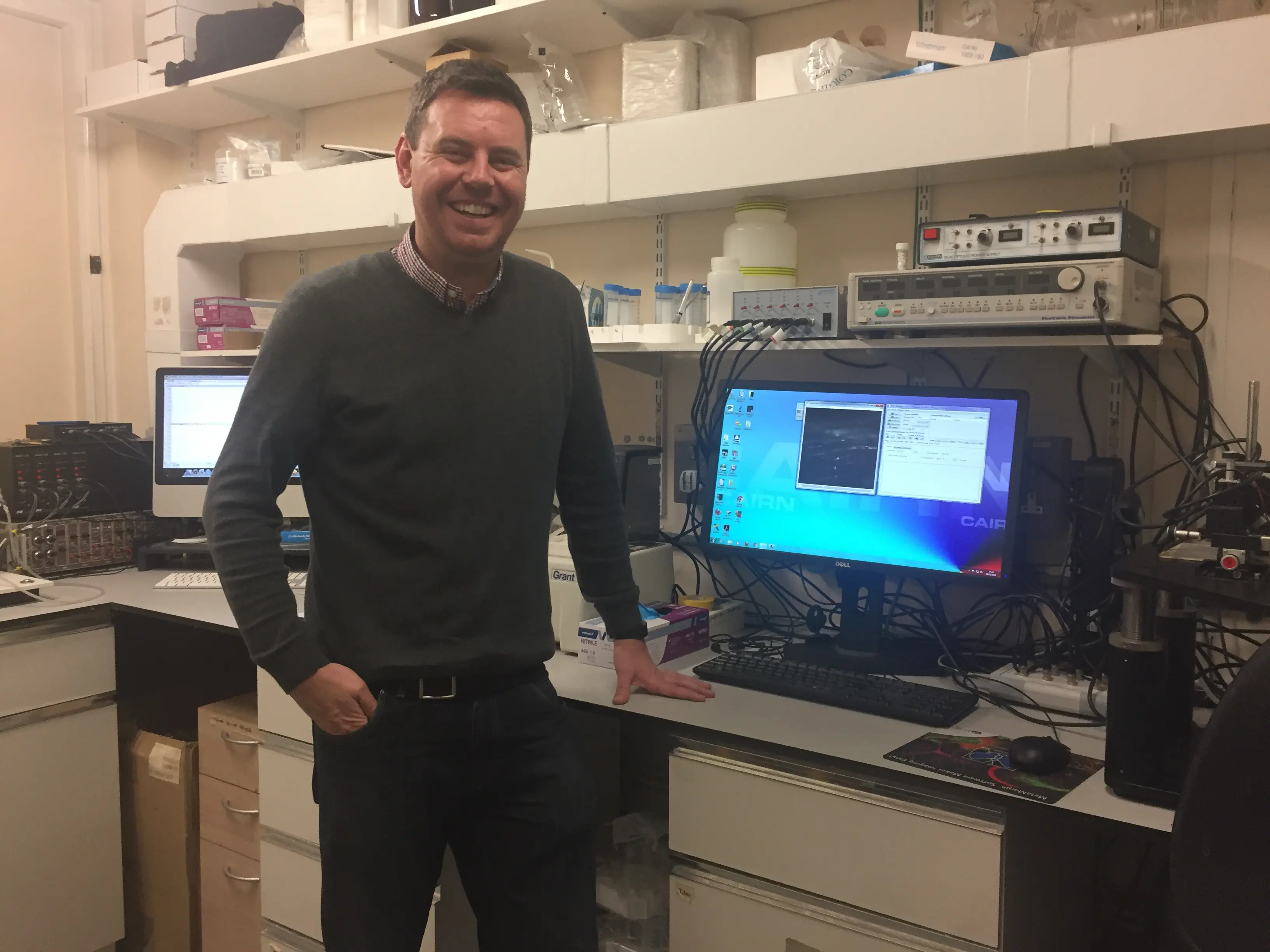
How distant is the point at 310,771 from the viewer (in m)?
1.89

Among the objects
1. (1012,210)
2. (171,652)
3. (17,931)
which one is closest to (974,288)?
(1012,210)

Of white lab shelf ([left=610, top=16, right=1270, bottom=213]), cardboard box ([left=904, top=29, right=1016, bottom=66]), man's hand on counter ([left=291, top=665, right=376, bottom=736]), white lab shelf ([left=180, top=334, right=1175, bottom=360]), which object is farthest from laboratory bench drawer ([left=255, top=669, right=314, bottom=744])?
cardboard box ([left=904, top=29, right=1016, bottom=66])

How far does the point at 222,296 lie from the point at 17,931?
6.02 ft

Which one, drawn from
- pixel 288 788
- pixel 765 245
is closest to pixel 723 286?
pixel 765 245

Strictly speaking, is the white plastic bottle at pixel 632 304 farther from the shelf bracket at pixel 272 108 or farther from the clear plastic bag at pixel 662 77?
the shelf bracket at pixel 272 108

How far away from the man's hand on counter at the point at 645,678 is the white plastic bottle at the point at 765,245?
821 mm

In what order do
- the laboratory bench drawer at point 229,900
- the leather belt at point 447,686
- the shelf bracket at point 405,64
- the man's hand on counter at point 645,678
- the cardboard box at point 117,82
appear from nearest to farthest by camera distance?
the leather belt at point 447,686
the man's hand on counter at point 645,678
the laboratory bench drawer at point 229,900
the shelf bracket at point 405,64
the cardboard box at point 117,82

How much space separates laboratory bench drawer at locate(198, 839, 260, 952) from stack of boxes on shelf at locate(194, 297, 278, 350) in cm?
146

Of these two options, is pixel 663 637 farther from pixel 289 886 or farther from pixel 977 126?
pixel 977 126

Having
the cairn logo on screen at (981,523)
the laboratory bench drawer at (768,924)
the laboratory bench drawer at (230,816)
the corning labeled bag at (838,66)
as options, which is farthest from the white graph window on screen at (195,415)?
the cairn logo on screen at (981,523)

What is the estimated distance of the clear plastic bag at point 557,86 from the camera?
225cm

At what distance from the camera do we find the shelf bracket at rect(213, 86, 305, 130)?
2.85 metres

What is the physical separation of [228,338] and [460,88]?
1921 millimetres

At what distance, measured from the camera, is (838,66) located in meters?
1.81
